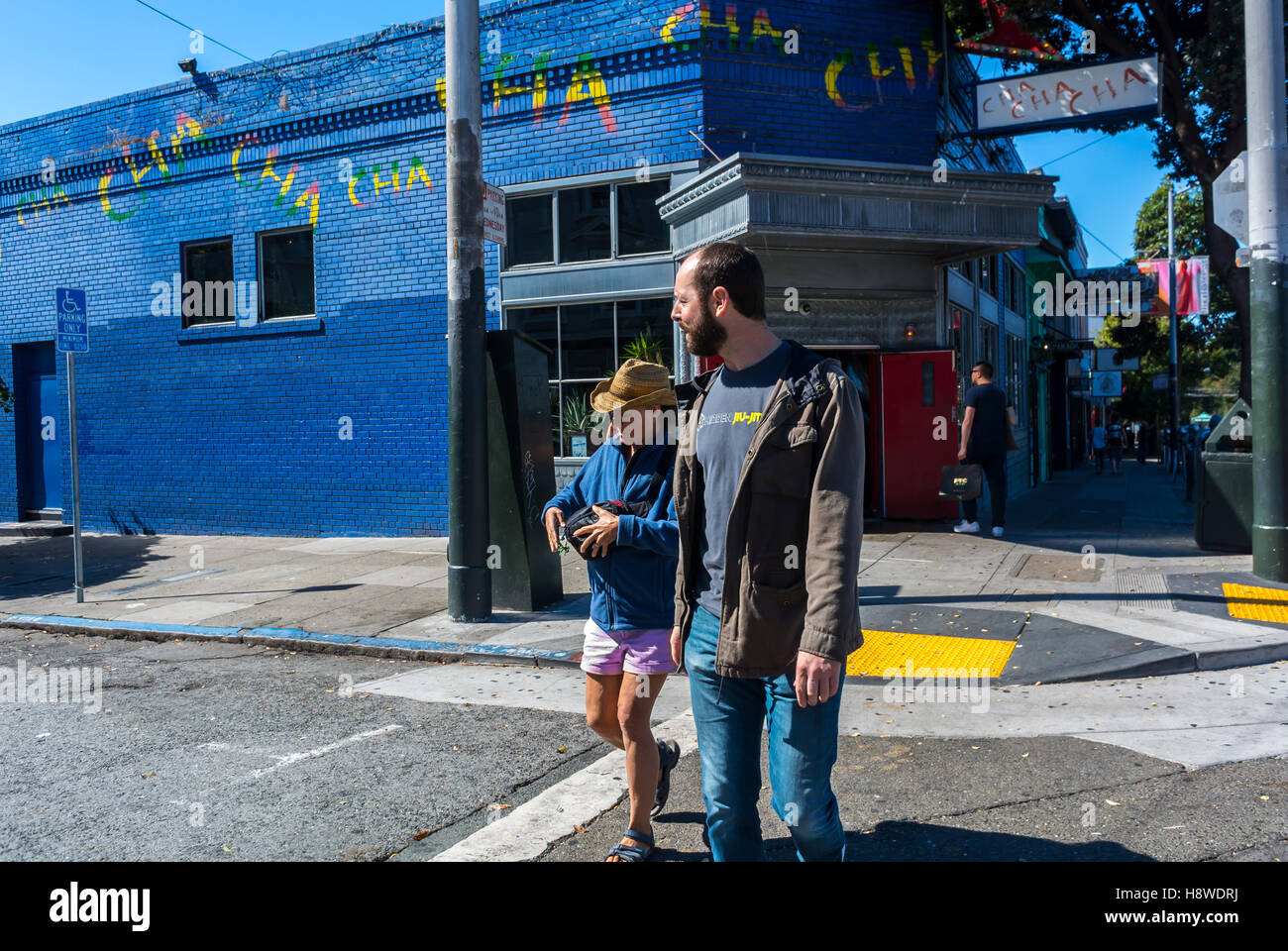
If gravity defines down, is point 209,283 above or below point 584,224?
below

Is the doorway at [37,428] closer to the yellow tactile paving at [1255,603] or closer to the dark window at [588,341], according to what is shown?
the dark window at [588,341]

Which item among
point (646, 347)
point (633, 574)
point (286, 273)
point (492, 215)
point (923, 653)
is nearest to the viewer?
point (633, 574)

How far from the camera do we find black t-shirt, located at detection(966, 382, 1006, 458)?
11648 mm

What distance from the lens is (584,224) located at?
41.3ft

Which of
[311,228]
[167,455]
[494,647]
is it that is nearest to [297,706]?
[494,647]

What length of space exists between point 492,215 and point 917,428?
648 cm

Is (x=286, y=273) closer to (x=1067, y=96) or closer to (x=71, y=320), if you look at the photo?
(x=71, y=320)

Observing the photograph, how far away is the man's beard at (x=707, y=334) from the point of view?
2809 mm

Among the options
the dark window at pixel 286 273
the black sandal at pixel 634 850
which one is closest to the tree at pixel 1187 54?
the dark window at pixel 286 273

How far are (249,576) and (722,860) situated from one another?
30.1ft

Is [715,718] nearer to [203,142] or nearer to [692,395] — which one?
[692,395]

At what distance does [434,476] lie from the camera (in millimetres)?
13188

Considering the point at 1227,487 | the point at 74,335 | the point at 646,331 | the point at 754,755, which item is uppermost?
the point at 646,331

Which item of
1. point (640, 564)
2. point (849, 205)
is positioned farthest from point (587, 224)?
point (640, 564)
